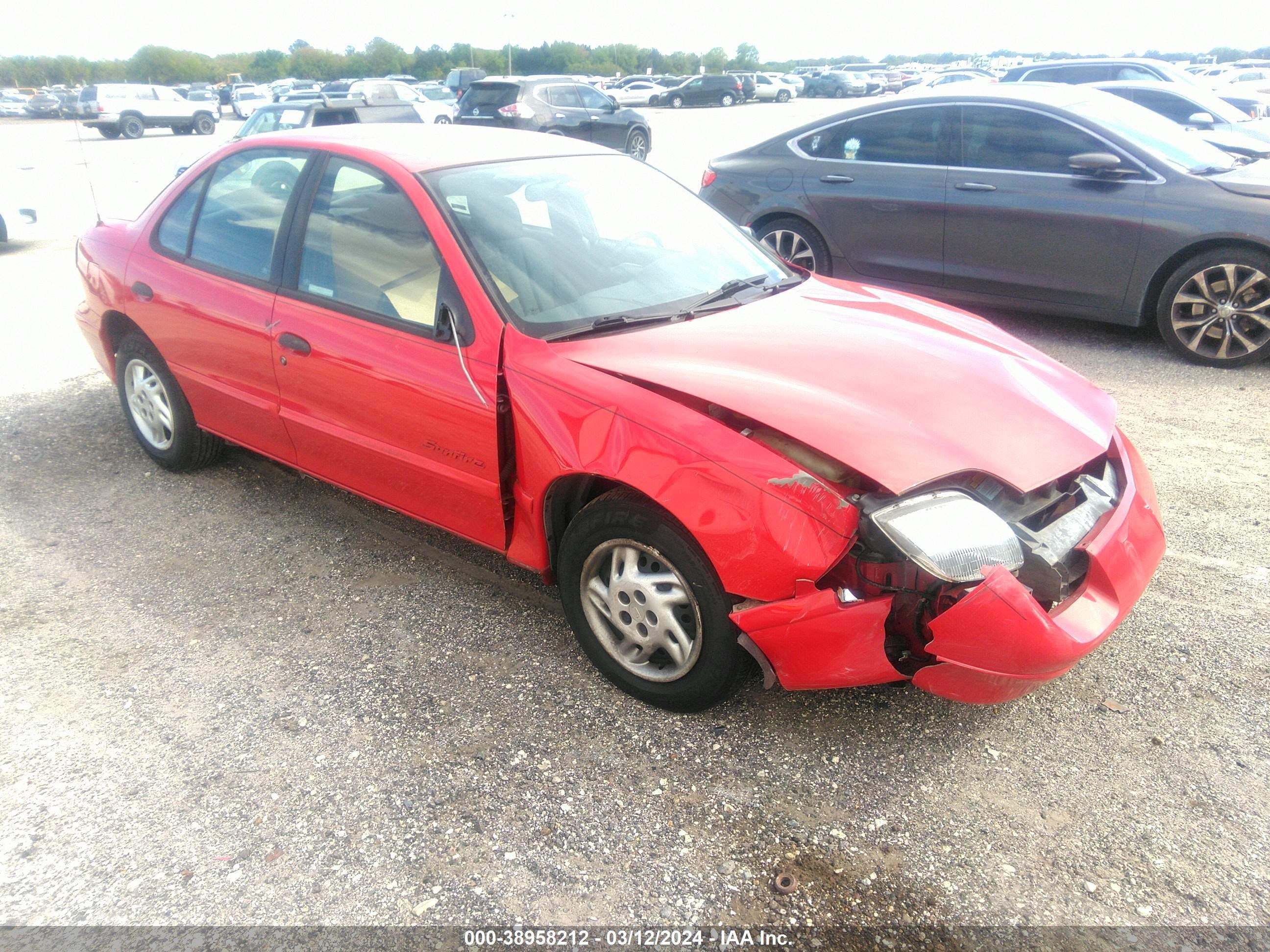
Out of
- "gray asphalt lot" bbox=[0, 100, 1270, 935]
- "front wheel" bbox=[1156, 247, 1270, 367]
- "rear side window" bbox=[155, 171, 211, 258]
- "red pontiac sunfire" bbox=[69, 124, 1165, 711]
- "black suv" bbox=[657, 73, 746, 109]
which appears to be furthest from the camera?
"black suv" bbox=[657, 73, 746, 109]

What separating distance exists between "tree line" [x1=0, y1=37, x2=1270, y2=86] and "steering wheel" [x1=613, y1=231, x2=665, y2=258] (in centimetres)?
7272

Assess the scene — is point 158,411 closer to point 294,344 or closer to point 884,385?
point 294,344

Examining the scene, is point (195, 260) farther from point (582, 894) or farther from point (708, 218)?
point (582, 894)

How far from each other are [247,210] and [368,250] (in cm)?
85

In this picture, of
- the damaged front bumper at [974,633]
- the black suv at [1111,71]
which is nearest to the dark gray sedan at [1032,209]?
the damaged front bumper at [974,633]

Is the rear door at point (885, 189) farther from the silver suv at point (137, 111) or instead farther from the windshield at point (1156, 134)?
the silver suv at point (137, 111)

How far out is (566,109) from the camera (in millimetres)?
18875

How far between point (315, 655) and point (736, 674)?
1470mm

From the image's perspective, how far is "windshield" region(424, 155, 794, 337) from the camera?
3080 millimetres

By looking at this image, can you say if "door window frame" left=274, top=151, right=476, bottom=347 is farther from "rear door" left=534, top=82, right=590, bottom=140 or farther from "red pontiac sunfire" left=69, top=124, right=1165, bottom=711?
"rear door" left=534, top=82, right=590, bottom=140

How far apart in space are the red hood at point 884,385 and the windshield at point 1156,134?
3.57 metres

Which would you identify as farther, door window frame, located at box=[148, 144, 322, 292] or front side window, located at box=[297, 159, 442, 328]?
door window frame, located at box=[148, 144, 322, 292]

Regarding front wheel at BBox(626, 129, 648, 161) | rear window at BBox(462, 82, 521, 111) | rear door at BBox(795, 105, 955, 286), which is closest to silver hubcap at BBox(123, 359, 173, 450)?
rear door at BBox(795, 105, 955, 286)

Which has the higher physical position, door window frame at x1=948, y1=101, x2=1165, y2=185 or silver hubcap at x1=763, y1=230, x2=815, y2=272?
door window frame at x1=948, y1=101, x2=1165, y2=185
